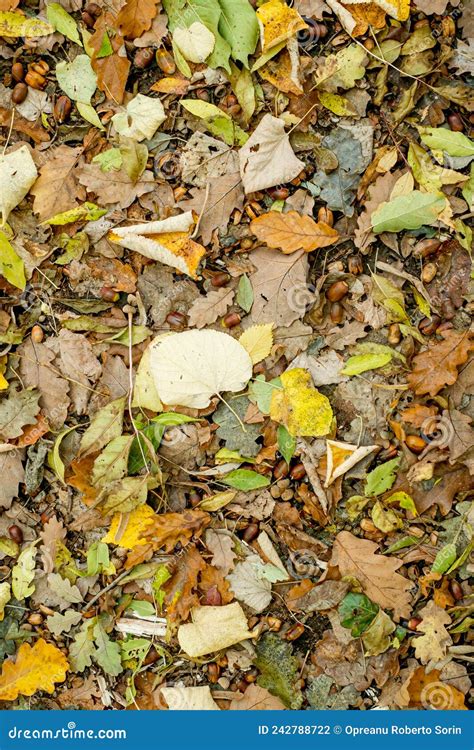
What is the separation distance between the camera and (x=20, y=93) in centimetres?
253

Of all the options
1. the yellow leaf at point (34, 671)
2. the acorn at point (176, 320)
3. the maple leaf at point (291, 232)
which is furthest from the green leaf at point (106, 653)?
the maple leaf at point (291, 232)

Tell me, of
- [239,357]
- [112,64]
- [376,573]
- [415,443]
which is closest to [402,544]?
[376,573]

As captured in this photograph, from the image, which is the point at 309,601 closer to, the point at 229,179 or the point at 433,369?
the point at 433,369

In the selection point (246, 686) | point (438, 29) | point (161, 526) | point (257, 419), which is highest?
point (438, 29)

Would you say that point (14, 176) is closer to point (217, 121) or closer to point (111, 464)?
point (217, 121)

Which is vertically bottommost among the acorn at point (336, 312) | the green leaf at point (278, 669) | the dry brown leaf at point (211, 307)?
the green leaf at point (278, 669)

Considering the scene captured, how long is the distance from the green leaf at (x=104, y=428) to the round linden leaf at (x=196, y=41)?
51.8 inches

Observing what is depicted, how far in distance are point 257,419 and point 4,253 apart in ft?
3.76

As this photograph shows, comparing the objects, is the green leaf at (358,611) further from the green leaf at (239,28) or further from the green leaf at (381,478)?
the green leaf at (239,28)

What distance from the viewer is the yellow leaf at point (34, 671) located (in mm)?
2514

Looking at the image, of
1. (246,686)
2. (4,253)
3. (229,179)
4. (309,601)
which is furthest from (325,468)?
(4,253)

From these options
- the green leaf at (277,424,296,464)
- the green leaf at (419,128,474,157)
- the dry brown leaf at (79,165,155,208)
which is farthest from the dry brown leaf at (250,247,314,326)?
the green leaf at (419,128,474,157)

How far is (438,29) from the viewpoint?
2.49 metres

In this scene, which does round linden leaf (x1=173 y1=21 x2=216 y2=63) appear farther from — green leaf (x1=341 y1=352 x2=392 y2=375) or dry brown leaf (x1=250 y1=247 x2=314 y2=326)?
green leaf (x1=341 y1=352 x2=392 y2=375)
